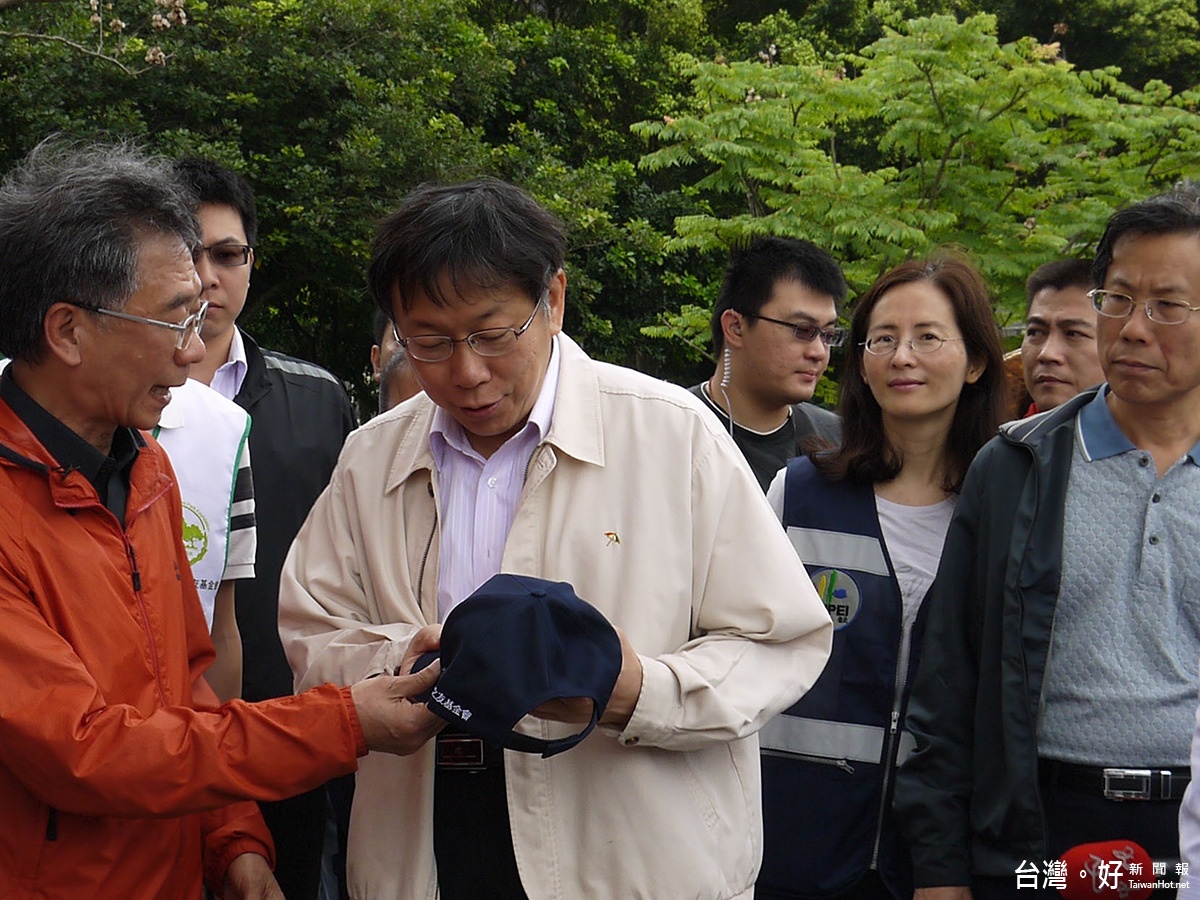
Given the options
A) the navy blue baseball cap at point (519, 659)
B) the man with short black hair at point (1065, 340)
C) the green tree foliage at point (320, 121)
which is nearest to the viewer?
the navy blue baseball cap at point (519, 659)

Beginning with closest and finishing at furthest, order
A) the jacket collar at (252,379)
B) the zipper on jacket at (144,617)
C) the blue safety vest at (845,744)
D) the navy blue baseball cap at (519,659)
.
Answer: the navy blue baseball cap at (519,659), the zipper on jacket at (144,617), the blue safety vest at (845,744), the jacket collar at (252,379)

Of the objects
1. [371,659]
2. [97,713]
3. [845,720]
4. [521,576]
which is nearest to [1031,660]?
[845,720]

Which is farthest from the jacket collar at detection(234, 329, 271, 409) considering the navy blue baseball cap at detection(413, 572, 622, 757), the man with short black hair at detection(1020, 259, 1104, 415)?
the man with short black hair at detection(1020, 259, 1104, 415)

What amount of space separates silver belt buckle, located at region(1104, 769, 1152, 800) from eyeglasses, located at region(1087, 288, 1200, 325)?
95 cm

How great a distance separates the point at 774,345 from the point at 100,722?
10.0 ft

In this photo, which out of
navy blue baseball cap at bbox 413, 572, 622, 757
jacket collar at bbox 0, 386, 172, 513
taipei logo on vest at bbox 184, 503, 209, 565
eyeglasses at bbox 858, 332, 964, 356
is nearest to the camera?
navy blue baseball cap at bbox 413, 572, 622, 757

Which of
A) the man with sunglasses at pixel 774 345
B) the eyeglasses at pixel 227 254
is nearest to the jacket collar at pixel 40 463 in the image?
the eyeglasses at pixel 227 254

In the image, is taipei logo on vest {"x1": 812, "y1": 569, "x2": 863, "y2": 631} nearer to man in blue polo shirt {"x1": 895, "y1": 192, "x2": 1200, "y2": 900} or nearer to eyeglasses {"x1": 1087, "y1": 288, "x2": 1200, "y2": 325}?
man in blue polo shirt {"x1": 895, "y1": 192, "x2": 1200, "y2": 900}

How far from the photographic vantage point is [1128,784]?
8.36 feet

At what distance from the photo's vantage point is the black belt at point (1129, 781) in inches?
100

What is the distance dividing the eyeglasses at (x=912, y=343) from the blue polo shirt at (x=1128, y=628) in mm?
774

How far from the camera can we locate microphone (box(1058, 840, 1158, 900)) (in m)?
2.52

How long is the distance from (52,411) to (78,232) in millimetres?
321

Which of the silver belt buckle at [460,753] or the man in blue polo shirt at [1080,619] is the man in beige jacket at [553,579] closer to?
the silver belt buckle at [460,753]
